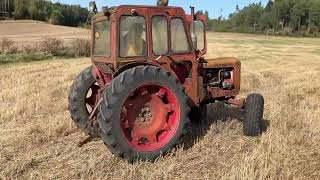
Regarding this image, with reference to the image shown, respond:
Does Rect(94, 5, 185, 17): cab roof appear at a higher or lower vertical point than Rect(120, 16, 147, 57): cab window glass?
higher

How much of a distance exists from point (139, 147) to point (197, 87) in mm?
1442

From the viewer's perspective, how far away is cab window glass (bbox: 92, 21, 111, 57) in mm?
6777

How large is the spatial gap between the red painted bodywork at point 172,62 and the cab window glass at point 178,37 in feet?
0.20

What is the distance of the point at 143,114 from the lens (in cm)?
635

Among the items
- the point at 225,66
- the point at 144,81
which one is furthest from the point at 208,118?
the point at 144,81

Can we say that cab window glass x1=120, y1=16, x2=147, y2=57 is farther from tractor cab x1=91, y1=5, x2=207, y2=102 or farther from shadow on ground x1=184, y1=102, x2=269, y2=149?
shadow on ground x1=184, y1=102, x2=269, y2=149

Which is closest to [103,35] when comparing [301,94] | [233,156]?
[233,156]

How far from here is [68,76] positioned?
1500cm

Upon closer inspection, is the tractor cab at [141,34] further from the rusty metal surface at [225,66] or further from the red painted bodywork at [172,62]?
the rusty metal surface at [225,66]

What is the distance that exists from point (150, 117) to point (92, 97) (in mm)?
1635

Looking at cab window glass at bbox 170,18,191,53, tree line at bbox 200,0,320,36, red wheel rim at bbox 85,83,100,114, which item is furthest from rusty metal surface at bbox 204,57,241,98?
tree line at bbox 200,0,320,36

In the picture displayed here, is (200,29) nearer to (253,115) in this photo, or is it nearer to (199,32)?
(199,32)

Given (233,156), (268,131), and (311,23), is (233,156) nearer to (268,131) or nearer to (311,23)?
(268,131)

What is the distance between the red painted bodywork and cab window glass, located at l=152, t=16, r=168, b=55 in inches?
2.8
